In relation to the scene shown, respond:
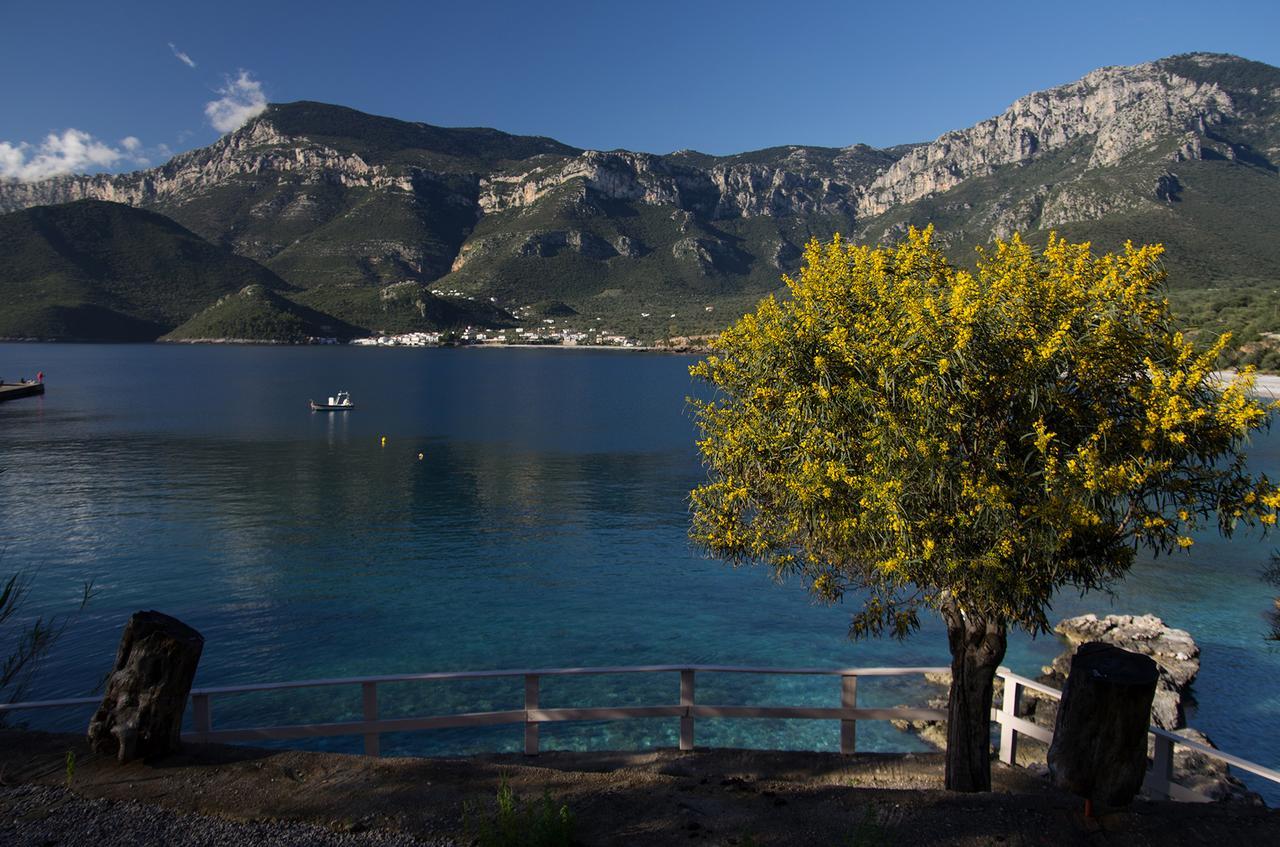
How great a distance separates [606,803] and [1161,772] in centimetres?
652

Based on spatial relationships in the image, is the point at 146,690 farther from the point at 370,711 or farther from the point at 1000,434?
the point at 1000,434

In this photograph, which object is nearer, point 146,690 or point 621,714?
point 146,690

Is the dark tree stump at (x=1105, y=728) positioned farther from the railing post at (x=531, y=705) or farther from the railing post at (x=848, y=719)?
the railing post at (x=531, y=705)

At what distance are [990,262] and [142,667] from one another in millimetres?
11458

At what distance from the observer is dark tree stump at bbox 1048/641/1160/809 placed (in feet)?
20.5

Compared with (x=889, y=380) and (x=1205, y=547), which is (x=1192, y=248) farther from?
(x=889, y=380)

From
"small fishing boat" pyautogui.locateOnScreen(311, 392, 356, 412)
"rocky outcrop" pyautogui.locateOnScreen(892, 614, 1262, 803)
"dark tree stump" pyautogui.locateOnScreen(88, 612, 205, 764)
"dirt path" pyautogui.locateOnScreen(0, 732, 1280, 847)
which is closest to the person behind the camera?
"dirt path" pyautogui.locateOnScreen(0, 732, 1280, 847)

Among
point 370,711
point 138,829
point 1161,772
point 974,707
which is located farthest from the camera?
point 370,711

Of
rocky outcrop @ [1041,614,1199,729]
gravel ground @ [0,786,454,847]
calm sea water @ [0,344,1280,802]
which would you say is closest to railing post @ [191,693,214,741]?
gravel ground @ [0,786,454,847]

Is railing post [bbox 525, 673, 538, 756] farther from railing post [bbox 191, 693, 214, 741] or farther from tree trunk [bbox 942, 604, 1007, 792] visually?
tree trunk [bbox 942, 604, 1007, 792]

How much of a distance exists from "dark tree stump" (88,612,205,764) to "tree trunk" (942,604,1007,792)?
926 cm

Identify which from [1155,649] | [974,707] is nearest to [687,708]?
[974,707]

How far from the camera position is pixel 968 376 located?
9852 millimetres

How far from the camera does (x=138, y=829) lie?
797 centimetres
